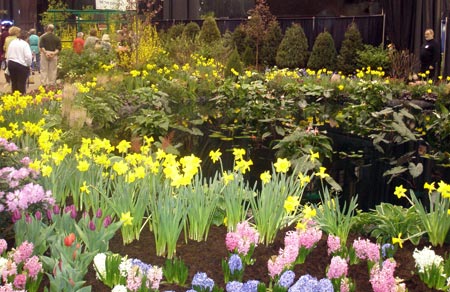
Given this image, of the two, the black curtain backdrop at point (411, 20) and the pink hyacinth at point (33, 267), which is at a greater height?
the black curtain backdrop at point (411, 20)

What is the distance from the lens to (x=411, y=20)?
17.2 m

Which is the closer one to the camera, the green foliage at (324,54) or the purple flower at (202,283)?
the purple flower at (202,283)

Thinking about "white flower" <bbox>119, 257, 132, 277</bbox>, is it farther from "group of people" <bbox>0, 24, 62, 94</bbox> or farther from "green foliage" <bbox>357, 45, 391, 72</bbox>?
"green foliage" <bbox>357, 45, 391, 72</bbox>

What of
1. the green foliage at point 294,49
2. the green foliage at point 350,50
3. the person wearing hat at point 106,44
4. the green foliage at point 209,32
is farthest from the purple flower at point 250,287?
the green foliage at point 209,32

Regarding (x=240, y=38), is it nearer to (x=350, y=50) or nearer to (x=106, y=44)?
(x=350, y=50)

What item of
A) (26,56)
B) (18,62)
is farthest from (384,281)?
(26,56)

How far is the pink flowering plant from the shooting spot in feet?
8.88

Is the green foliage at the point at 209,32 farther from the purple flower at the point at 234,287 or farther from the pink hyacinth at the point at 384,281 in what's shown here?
the purple flower at the point at 234,287

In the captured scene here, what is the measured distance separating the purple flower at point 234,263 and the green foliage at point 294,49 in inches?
655

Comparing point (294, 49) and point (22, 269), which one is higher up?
point (294, 49)

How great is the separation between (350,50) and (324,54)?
742mm

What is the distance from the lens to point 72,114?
656 centimetres

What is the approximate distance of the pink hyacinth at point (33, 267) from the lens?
2770mm

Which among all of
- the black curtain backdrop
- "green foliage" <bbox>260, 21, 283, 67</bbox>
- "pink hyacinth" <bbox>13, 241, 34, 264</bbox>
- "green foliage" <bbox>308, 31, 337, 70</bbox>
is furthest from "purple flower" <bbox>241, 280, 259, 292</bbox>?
"green foliage" <bbox>260, 21, 283, 67</bbox>
